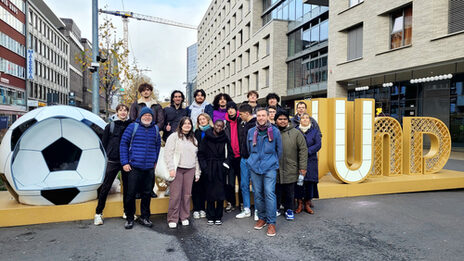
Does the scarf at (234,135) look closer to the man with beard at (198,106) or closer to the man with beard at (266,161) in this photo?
the man with beard at (266,161)

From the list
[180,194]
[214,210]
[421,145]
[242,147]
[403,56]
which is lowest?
[214,210]

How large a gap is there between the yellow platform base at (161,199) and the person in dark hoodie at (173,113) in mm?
1323

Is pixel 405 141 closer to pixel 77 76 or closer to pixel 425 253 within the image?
pixel 425 253

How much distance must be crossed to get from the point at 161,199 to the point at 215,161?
51.4 inches

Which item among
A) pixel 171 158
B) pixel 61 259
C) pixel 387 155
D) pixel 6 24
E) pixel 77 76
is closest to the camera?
pixel 61 259

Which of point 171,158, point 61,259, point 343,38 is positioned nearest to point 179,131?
point 171,158

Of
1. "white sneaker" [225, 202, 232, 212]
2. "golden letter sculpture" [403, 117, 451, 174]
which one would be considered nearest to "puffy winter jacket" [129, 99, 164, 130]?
"white sneaker" [225, 202, 232, 212]

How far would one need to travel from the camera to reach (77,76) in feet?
234

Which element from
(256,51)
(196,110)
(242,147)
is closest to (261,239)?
(242,147)

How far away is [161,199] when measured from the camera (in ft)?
17.9

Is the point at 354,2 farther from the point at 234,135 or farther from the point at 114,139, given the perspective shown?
the point at 114,139

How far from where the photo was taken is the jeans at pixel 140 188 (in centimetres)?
460

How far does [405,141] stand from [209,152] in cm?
538

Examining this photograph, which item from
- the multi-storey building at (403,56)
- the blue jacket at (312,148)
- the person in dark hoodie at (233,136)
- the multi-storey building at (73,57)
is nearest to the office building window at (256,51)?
the multi-storey building at (403,56)
